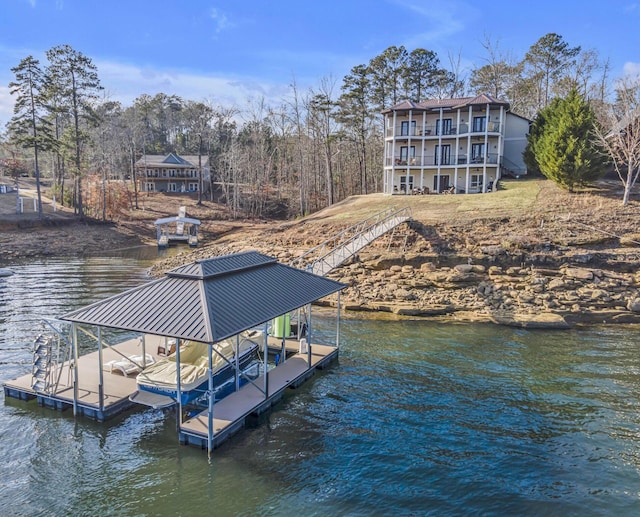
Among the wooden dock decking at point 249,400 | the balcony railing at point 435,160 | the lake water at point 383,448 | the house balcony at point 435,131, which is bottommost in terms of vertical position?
the lake water at point 383,448

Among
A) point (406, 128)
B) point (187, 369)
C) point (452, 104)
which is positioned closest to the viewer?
point (187, 369)

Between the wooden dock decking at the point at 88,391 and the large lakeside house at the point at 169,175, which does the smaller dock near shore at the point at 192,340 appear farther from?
the large lakeside house at the point at 169,175

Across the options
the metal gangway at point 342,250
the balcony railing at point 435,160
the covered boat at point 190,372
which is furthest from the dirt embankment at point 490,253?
the covered boat at point 190,372

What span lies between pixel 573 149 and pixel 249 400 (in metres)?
30.9

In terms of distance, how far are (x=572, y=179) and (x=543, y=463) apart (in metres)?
28.2

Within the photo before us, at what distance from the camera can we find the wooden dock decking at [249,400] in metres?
11.8

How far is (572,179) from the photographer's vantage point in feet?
112

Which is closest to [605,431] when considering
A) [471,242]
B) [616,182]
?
[471,242]

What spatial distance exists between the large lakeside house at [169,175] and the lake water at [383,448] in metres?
51.5

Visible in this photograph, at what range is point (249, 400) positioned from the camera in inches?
530

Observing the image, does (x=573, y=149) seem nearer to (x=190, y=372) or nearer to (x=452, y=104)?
(x=452, y=104)

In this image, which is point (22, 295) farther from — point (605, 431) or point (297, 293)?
point (605, 431)

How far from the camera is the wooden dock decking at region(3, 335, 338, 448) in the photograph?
12.1m

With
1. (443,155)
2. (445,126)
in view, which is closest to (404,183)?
(443,155)
